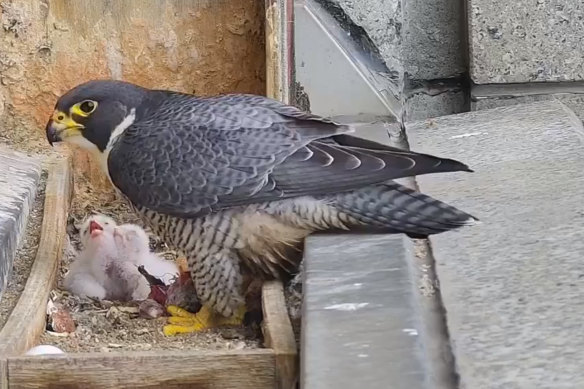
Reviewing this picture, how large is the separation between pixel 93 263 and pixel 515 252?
1292mm

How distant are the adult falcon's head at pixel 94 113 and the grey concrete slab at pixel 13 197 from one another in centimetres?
26

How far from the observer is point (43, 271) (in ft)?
8.93

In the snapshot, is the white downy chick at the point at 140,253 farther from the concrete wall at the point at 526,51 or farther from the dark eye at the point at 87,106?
the concrete wall at the point at 526,51

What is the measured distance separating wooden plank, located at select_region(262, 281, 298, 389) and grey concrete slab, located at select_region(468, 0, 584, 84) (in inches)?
79.2

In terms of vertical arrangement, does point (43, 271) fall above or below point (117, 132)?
below

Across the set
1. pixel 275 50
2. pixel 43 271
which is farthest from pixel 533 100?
pixel 43 271

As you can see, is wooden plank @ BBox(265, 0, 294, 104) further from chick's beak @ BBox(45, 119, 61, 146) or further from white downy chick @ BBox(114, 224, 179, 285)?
chick's beak @ BBox(45, 119, 61, 146)

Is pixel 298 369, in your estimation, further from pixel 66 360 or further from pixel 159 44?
pixel 159 44

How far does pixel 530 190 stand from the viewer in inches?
108

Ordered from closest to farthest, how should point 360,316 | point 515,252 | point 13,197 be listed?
point 360,316 → point 515,252 → point 13,197

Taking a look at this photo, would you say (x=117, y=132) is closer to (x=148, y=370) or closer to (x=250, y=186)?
(x=250, y=186)

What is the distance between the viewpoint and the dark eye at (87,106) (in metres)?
2.73

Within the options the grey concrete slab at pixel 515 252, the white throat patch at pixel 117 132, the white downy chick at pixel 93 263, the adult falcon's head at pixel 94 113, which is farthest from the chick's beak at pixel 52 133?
the grey concrete slab at pixel 515 252

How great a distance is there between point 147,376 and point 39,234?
3.39 feet
